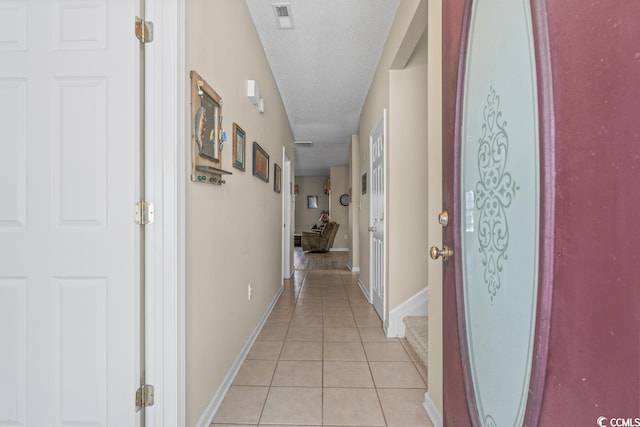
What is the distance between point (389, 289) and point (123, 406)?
2.07m

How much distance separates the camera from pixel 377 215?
3.54m

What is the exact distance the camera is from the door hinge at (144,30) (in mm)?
1273

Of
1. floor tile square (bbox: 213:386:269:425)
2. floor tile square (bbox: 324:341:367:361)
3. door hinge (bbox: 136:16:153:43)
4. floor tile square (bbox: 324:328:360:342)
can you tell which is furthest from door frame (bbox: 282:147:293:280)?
door hinge (bbox: 136:16:153:43)

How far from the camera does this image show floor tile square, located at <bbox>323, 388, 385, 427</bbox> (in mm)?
1630

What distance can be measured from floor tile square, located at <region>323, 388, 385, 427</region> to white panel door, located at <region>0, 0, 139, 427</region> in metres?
0.93

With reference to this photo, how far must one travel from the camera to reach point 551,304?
27.7 inches

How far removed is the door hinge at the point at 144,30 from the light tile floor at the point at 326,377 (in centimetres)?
178

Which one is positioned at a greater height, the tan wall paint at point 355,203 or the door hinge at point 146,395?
the tan wall paint at point 355,203

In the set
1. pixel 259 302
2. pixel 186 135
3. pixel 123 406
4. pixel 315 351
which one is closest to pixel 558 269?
pixel 186 135

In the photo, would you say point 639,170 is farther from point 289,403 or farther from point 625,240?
point 289,403

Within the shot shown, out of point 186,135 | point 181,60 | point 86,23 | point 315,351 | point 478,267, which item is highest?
point 86,23

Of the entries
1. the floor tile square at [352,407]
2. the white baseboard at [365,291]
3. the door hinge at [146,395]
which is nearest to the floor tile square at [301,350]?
the floor tile square at [352,407]

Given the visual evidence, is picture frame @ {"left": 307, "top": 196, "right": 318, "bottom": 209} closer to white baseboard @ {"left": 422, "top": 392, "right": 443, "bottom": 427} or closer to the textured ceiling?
the textured ceiling

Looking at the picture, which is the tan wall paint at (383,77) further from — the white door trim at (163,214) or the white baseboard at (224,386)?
the white baseboard at (224,386)
